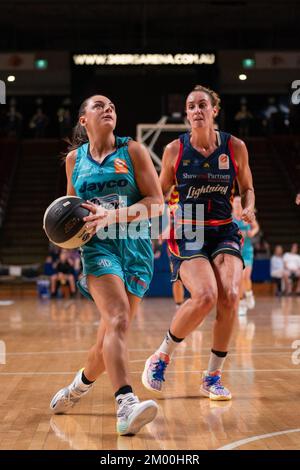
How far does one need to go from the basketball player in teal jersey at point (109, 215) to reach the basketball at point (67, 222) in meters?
0.05

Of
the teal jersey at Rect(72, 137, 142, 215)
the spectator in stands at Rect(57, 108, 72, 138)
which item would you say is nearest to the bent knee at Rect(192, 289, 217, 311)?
the teal jersey at Rect(72, 137, 142, 215)

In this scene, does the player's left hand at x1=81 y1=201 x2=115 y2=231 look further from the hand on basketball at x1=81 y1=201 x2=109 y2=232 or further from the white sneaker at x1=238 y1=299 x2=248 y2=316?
the white sneaker at x1=238 y1=299 x2=248 y2=316

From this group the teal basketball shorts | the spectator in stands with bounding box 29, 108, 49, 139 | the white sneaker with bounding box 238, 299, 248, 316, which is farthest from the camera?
the spectator in stands with bounding box 29, 108, 49, 139

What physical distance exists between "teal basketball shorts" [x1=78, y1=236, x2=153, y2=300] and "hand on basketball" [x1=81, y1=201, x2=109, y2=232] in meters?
0.18

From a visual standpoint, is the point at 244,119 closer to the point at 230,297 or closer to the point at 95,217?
the point at 230,297

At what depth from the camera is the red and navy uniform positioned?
212 inches

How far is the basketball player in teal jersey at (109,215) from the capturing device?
421cm

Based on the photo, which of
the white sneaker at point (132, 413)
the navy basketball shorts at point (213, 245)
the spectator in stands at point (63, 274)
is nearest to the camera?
the white sneaker at point (132, 413)

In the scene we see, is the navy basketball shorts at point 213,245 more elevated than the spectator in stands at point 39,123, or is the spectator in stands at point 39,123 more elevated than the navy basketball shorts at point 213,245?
the spectator in stands at point 39,123

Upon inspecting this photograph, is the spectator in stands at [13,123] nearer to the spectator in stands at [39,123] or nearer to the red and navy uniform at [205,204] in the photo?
the spectator in stands at [39,123]

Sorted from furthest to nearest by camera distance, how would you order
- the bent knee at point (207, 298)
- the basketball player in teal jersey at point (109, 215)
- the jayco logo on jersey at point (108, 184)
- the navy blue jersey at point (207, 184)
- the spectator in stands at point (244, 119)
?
1. the spectator in stands at point (244, 119)
2. the navy blue jersey at point (207, 184)
3. the bent knee at point (207, 298)
4. the jayco logo on jersey at point (108, 184)
5. the basketball player in teal jersey at point (109, 215)

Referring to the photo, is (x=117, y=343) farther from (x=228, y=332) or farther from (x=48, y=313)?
(x=48, y=313)

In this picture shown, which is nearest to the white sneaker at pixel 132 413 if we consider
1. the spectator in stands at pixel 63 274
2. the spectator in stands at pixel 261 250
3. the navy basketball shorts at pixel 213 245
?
the navy basketball shorts at pixel 213 245

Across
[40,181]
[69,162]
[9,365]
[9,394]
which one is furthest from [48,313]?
[40,181]
